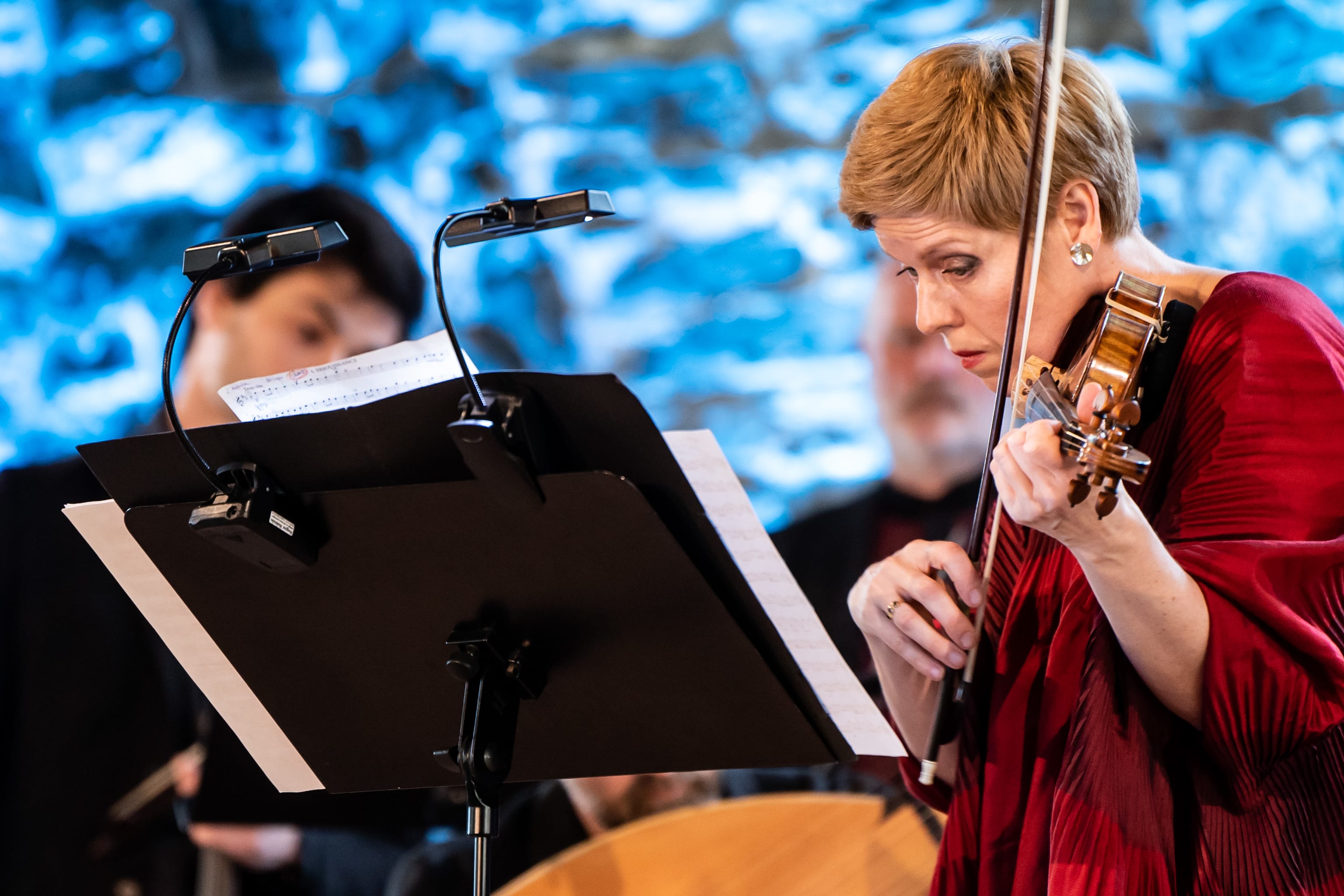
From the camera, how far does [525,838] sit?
2.01 meters

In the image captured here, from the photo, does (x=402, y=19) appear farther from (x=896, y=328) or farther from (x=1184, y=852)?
(x=1184, y=852)

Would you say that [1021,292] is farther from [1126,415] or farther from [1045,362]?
[1126,415]

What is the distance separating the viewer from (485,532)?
3.02 ft

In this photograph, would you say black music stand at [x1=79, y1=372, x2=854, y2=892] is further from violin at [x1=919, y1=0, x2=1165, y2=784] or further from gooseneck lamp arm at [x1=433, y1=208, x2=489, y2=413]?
violin at [x1=919, y1=0, x2=1165, y2=784]

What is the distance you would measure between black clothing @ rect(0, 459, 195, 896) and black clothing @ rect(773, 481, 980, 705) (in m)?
1.19

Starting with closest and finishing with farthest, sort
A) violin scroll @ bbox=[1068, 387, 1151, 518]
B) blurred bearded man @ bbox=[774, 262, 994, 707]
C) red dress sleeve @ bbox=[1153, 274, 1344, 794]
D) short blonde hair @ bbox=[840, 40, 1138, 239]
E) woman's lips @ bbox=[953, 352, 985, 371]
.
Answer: violin scroll @ bbox=[1068, 387, 1151, 518]
red dress sleeve @ bbox=[1153, 274, 1344, 794]
short blonde hair @ bbox=[840, 40, 1138, 239]
woman's lips @ bbox=[953, 352, 985, 371]
blurred bearded man @ bbox=[774, 262, 994, 707]

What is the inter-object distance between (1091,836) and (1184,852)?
0.10 meters

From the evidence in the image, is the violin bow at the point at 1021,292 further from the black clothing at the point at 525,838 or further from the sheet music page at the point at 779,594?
the black clothing at the point at 525,838

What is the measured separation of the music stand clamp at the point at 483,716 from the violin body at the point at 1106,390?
0.50 m

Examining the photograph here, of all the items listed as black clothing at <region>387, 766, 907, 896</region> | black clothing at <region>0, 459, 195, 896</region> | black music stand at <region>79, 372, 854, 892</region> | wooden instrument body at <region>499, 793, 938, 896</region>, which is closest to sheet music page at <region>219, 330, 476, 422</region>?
black music stand at <region>79, 372, 854, 892</region>

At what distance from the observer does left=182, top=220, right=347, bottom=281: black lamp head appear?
0.98m

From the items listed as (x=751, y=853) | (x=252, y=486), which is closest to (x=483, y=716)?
(x=252, y=486)

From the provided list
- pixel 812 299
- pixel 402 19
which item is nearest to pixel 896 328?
pixel 812 299

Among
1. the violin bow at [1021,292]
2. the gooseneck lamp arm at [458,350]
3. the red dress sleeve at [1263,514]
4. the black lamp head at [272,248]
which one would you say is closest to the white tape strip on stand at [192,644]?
the black lamp head at [272,248]
